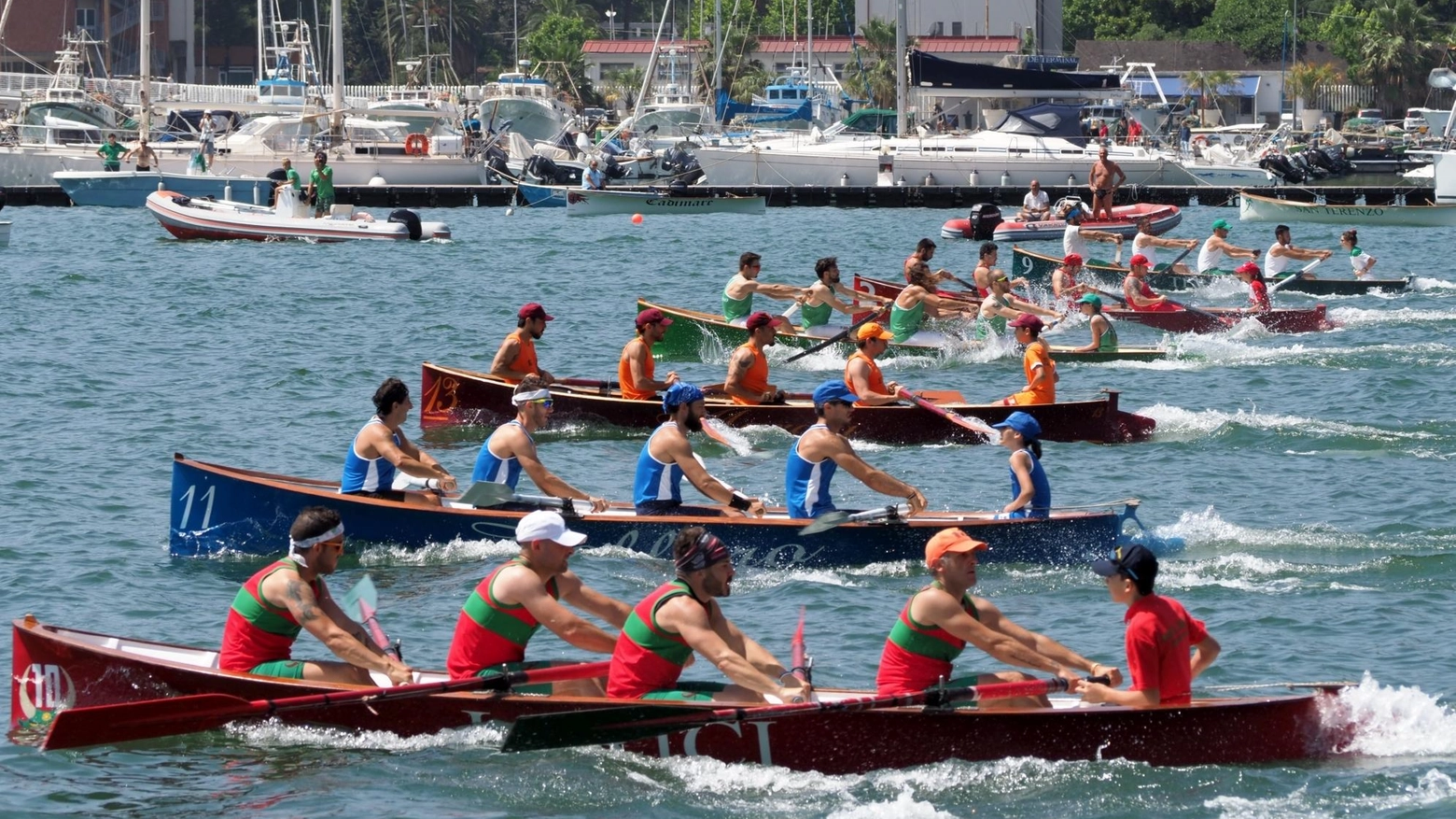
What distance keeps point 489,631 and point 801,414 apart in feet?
32.1

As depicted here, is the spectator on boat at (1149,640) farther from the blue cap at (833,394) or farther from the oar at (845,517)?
the blue cap at (833,394)

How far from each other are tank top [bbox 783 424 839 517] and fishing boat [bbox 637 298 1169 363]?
10319 mm

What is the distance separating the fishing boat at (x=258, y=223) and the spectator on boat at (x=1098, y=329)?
2164 cm

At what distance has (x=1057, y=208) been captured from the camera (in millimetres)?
43750

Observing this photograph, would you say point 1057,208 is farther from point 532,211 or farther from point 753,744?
point 753,744

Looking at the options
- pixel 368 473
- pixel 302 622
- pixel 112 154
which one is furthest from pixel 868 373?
pixel 112 154

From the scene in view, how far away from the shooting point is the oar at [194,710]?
10000 millimetres

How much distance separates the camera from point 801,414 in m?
19.6

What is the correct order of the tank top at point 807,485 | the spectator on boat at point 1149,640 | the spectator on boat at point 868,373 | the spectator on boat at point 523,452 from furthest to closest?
the spectator on boat at point 868,373
the spectator on boat at point 523,452
the tank top at point 807,485
the spectator on boat at point 1149,640

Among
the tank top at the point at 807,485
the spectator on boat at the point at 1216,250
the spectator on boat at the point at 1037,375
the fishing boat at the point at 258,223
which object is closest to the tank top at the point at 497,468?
the tank top at the point at 807,485

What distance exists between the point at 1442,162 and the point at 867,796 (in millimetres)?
49993

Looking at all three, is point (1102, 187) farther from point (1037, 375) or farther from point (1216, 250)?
point (1037, 375)

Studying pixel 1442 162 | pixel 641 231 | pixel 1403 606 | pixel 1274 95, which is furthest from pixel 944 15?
pixel 1403 606

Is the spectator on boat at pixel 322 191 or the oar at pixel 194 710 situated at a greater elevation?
the spectator on boat at pixel 322 191
